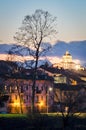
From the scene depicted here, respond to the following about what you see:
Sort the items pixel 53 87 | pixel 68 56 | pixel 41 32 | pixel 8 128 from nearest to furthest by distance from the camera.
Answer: pixel 8 128, pixel 41 32, pixel 53 87, pixel 68 56

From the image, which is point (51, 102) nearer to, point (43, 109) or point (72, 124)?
point (43, 109)

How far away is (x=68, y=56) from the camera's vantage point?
6398 inches

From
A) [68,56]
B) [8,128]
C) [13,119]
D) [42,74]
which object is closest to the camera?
[8,128]

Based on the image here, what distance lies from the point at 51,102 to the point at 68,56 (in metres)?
77.6

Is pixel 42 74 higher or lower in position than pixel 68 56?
lower

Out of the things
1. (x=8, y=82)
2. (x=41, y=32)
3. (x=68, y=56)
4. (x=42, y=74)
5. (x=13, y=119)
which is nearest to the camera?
(x=13, y=119)

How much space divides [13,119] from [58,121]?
193 inches

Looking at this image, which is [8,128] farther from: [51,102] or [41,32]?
[51,102]

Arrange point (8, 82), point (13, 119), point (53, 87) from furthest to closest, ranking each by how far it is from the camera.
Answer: point (53, 87), point (8, 82), point (13, 119)

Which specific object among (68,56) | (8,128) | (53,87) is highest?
(68,56)

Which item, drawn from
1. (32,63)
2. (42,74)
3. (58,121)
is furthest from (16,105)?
(58,121)

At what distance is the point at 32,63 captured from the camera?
59.5 metres

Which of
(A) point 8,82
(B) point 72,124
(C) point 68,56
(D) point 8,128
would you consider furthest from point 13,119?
(C) point 68,56

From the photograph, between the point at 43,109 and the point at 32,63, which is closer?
the point at 32,63
